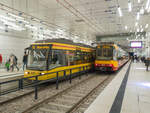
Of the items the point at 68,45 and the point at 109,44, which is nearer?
the point at 68,45

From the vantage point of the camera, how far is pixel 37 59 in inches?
272

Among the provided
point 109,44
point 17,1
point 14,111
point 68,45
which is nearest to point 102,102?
point 14,111

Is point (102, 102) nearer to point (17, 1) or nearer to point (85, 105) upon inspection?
point (85, 105)

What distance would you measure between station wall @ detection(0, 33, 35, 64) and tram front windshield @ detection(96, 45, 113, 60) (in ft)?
39.5

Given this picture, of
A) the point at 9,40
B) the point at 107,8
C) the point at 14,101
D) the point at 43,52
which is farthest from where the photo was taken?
the point at 9,40

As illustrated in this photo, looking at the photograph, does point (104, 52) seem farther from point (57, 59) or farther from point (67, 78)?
point (57, 59)

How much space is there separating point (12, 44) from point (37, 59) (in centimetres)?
1372

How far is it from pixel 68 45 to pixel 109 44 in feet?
14.8

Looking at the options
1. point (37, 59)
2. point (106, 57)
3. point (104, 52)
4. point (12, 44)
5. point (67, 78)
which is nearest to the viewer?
point (37, 59)

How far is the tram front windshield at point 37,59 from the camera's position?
6602mm

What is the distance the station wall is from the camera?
16225mm

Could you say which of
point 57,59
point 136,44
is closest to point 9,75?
point 57,59

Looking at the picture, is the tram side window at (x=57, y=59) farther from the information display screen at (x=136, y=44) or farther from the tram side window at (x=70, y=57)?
the information display screen at (x=136, y=44)

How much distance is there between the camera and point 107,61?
10766mm
